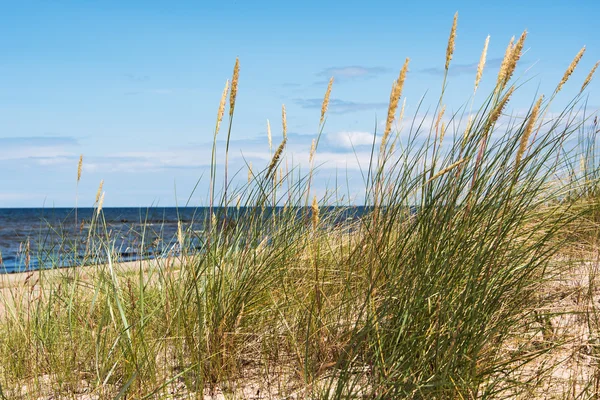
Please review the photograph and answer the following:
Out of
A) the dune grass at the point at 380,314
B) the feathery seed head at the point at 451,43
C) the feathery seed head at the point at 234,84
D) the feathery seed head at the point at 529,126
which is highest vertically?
the feathery seed head at the point at 451,43

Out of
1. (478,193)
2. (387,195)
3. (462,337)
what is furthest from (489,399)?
(387,195)

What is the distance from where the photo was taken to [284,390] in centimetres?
207

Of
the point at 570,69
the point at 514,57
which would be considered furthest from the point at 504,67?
the point at 570,69

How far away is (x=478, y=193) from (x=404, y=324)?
0.56m

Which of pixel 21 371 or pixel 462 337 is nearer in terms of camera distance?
pixel 462 337

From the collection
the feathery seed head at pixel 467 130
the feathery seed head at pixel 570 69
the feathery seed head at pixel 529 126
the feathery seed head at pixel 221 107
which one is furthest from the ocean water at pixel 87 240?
the feathery seed head at pixel 570 69

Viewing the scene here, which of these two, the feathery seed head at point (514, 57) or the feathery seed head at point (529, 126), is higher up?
the feathery seed head at point (514, 57)

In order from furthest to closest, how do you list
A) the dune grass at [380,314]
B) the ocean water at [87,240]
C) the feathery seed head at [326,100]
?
the ocean water at [87,240]
the feathery seed head at [326,100]
the dune grass at [380,314]

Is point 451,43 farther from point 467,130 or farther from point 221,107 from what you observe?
point 221,107

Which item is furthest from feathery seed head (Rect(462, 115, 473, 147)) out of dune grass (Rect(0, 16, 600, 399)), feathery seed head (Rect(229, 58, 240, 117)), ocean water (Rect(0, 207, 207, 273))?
ocean water (Rect(0, 207, 207, 273))

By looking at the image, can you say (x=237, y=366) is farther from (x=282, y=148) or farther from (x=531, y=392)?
(x=531, y=392)

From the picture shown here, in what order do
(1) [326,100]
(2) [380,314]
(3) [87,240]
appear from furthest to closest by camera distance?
(3) [87,240], (1) [326,100], (2) [380,314]

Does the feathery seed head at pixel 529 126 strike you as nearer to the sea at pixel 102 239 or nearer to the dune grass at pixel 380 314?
the dune grass at pixel 380 314

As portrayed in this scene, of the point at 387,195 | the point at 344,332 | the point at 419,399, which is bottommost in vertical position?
the point at 419,399
